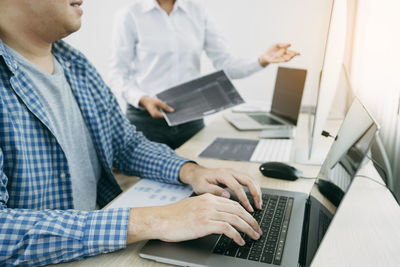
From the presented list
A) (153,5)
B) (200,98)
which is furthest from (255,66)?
(153,5)

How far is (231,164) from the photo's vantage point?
3.85 feet

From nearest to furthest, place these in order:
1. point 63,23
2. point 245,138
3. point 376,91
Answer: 1. point 63,23
2. point 376,91
3. point 245,138

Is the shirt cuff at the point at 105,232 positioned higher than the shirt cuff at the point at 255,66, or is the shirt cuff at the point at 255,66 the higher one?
the shirt cuff at the point at 255,66

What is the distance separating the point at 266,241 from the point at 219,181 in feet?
0.81

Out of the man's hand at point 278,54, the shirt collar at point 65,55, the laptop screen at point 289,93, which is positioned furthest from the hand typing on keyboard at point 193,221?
the man's hand at point 278,54

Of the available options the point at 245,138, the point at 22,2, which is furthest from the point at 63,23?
the point at 245,138

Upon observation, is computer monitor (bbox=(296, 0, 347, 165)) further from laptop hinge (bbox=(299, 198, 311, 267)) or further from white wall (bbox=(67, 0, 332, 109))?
white wall (bbox=(67, 0, 332, 109))

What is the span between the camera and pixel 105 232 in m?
0.67

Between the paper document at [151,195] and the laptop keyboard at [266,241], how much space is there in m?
0.24

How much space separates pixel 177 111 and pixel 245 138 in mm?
340

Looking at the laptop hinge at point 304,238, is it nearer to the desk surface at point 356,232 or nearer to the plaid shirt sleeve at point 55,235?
the desk surface at point 356,232

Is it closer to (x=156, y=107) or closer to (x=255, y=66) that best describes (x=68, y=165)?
(x=156, y=107)

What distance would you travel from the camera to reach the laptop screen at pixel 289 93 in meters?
1.55

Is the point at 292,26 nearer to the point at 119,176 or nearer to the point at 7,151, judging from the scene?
the point at 119,176
